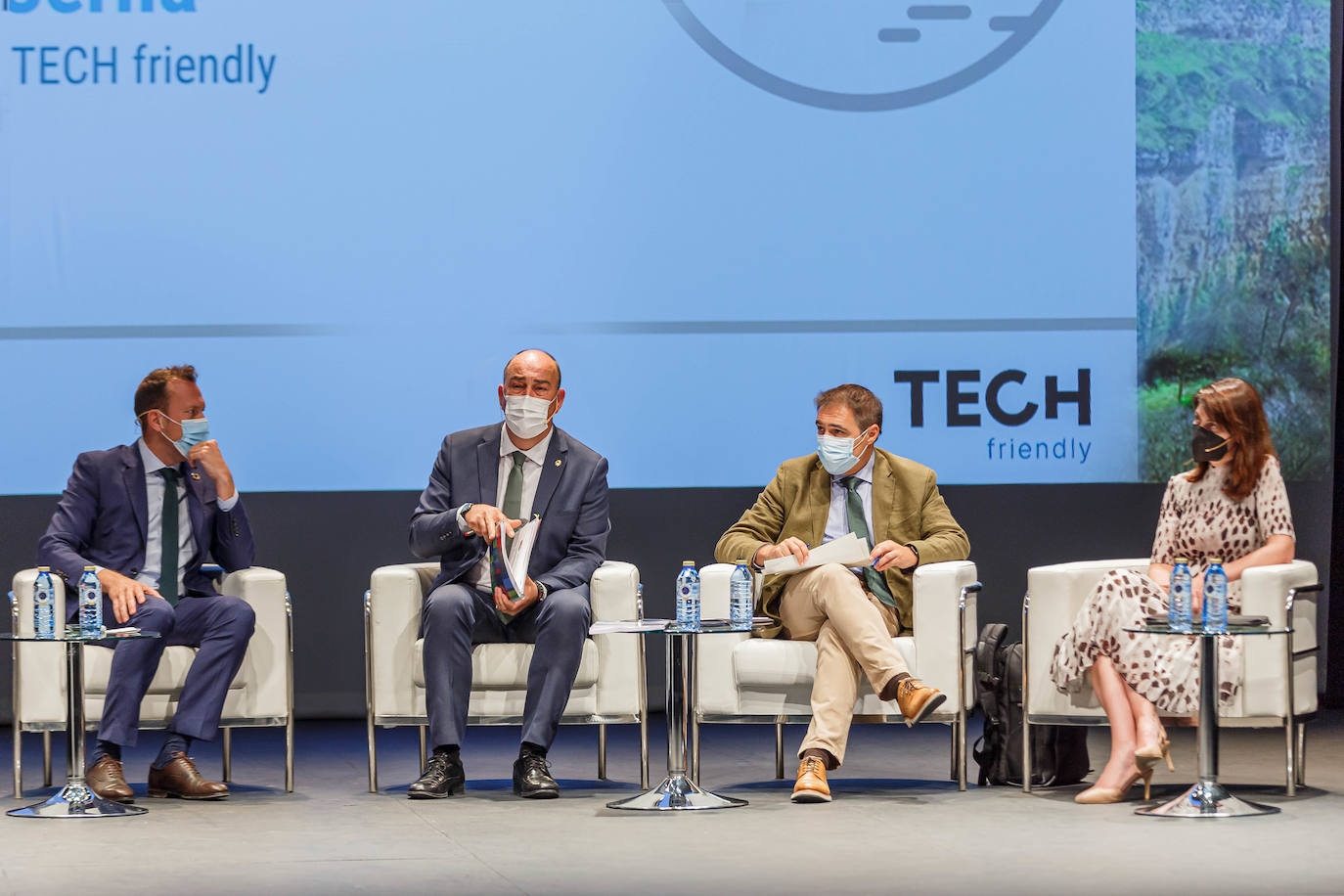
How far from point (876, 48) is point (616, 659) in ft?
8.78

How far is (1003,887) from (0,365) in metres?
4.07

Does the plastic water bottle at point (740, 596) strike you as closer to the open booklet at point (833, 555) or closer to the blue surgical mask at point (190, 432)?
the open booklet at point (833, 555)

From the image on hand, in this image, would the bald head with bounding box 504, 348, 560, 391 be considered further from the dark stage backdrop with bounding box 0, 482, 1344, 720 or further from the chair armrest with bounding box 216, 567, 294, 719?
the dark stage backdrop with bounding box 0, 482, 1344, 720

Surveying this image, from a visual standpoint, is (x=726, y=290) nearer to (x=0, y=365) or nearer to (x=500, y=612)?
(x=500, y=612)

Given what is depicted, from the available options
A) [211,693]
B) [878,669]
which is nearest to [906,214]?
[878,669]

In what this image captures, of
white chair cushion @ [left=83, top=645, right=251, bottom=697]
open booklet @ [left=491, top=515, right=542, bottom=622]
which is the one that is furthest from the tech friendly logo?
white chair cushion @ [left=83, top=645, right=251, bottom=697]

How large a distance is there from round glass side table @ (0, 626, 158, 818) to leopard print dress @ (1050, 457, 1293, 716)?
7.72 feet

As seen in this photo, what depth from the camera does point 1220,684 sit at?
4.77 m

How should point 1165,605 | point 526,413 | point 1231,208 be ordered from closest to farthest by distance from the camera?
point 1165,605 → point 526,413 → point 1231,208

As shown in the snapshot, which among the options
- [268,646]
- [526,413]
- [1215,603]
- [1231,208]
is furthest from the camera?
[1231,208]

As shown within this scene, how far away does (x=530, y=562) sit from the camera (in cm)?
510

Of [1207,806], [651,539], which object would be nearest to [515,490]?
[651,539]

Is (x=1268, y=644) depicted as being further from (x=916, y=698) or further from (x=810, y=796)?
(x=810, y=796)

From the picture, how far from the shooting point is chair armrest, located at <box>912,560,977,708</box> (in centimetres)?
488
